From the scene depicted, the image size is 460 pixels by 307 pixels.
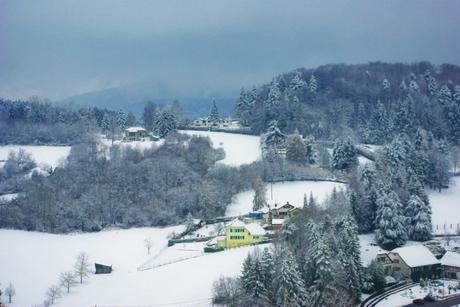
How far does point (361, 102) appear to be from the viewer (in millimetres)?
70125

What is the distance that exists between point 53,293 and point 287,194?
71.6ft

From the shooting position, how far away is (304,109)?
65.2 m

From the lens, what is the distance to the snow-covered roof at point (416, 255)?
33.5 meters

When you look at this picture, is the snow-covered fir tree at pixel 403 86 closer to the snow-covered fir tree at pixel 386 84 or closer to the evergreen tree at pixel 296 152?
the snow-covered fir tree at pixel 386 84

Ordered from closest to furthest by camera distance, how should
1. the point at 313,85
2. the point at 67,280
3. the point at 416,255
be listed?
the point at 67,280
the point at 416,255
the point at 313,85

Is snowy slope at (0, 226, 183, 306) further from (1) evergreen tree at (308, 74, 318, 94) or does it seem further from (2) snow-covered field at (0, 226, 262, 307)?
(1) evergreen tree at (308, 74, 318, 94)

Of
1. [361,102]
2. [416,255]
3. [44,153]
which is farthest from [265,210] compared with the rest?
[361,102]

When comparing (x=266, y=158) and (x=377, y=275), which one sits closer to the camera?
(x=377, y=275)

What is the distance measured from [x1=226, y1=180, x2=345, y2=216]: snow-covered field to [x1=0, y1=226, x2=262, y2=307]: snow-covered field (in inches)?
226

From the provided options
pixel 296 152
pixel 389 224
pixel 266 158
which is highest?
pixel 296 152

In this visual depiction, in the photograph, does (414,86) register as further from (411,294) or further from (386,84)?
(411,294)

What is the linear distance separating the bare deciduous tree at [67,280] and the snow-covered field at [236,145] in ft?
74.8

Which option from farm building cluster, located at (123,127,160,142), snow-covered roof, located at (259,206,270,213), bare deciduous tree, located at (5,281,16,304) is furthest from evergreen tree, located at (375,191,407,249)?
farm building cluster, located at (123,127,160,142)

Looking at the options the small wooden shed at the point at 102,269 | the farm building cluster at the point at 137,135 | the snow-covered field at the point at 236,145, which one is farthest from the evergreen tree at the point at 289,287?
the farm building cluster at the point at 137,135
